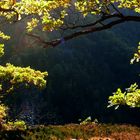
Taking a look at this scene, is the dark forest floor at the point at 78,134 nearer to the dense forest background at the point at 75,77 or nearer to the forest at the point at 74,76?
the forest at the point at 74,76

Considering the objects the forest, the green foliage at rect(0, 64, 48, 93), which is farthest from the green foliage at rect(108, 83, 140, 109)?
the forest

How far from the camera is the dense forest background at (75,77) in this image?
324 feet

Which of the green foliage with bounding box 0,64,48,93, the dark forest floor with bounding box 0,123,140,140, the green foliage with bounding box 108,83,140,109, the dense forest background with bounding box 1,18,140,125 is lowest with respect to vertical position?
the dense forest background with bounding box 1,18,140,125

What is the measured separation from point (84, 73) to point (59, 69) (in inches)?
502

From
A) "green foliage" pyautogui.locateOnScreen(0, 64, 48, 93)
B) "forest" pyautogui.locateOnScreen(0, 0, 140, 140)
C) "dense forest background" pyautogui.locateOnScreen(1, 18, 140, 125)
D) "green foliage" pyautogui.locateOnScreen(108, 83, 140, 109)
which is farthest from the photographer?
"dense forest background" pyautogui.locateOnScreen(1, 18, 140, 125)

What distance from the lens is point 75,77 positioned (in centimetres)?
11994

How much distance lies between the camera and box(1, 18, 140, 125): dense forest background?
324 ft

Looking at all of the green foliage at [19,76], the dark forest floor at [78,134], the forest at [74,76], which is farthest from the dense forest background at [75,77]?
the dark forest floor at [78,134]

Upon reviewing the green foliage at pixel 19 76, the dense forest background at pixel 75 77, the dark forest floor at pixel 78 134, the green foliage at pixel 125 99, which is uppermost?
the green foliage at pixel 125 99

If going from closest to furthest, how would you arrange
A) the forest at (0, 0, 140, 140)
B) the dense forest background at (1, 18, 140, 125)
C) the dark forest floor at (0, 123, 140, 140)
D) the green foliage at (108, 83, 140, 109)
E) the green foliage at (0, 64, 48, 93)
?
the green foliage at (108, 83, 140, 109) → the dark forest floor at (0, 123, 140, 140) → the green foliage at (0, 64, 48, 93) → the forest at (0, 0, 140, 140) → the dense forest background at (1, 18, 140, 125)

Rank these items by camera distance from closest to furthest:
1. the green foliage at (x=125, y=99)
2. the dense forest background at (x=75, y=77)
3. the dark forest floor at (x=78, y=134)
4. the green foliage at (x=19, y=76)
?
the green foliage at (x=125, y=99) → the dark forest floor at (x=78, y=134) → the green foliage at (x=19, y=76) → the dense forest background at (x=75, y=77)

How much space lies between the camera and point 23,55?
379 feet

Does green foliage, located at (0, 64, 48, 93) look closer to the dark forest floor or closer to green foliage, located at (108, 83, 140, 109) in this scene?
the dark forest floor

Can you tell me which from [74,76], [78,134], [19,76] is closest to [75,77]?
[74,76]
